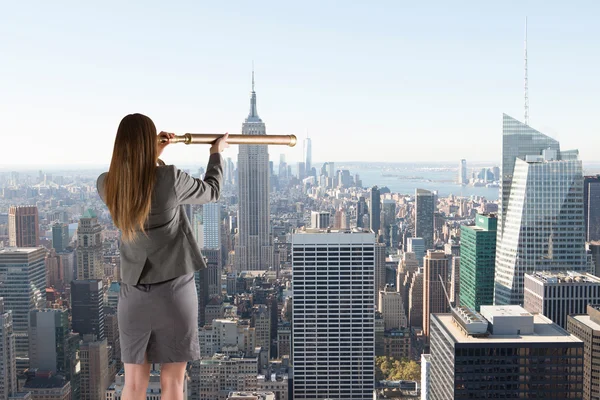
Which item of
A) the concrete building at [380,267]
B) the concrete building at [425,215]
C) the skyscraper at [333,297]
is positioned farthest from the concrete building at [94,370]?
the concrete building at [425,215]

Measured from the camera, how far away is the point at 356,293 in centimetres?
1259

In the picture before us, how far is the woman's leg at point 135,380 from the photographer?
113cm

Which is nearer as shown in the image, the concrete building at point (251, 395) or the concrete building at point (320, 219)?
the concrete building at point (251, 395)

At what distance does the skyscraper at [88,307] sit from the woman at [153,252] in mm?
9725

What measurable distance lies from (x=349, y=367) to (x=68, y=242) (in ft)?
17.3

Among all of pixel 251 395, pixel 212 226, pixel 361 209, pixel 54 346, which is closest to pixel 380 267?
pixel 361 209

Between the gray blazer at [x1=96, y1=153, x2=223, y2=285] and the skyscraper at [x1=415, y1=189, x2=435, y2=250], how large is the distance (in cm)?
1726

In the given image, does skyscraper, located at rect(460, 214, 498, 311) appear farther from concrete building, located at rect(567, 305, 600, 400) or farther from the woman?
the woman

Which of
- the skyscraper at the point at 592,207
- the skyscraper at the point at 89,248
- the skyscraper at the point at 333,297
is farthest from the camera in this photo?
the skyscraper at the point at 592,207

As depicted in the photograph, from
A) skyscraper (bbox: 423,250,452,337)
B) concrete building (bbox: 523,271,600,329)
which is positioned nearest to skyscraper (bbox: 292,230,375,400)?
skyscraper (bbox: 423,250,452,337)

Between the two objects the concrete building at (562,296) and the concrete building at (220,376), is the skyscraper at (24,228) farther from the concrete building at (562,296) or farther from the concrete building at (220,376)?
the concrete building at (562,296)

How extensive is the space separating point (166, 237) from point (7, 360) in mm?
10017

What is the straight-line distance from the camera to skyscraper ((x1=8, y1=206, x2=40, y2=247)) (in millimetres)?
11823

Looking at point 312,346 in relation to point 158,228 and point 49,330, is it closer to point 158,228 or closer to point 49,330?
point 49,330
